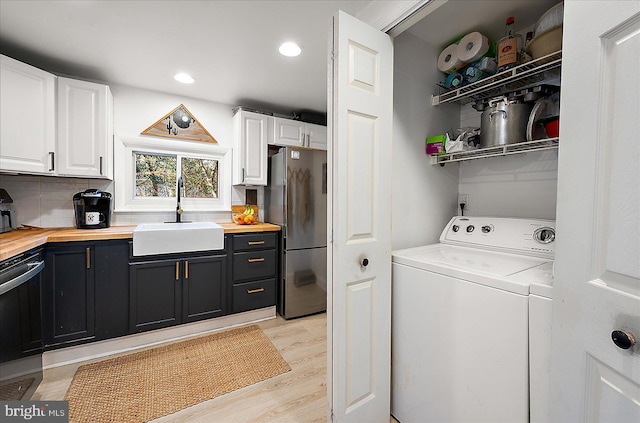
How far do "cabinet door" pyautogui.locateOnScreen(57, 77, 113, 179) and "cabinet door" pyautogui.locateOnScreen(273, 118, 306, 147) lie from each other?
1.57 m

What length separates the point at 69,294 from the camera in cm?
195

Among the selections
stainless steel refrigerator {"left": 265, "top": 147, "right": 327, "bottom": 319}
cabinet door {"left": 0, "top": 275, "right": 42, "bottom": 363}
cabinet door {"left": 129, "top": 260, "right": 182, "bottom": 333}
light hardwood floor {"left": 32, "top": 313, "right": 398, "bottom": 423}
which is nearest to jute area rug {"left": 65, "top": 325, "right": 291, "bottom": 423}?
light hardwood floor {"left": 32, "top": 313, "right": 398, "bottom": 423}

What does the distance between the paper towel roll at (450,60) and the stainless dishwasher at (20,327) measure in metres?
2.72

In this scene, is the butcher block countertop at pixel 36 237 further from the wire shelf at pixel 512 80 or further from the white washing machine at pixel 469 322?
the wire shelf at pixel 512 80

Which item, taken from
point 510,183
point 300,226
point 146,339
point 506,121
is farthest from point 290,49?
point 146,339

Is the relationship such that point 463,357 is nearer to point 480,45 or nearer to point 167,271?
point 480,45

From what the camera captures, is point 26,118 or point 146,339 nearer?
point 26,118

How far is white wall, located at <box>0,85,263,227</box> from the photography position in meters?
2.23

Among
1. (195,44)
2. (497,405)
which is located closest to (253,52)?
(195,44)

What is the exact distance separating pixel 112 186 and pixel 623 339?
11.0 feet

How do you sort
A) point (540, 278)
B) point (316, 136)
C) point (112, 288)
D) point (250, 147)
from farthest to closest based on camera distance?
point (316, 136)
point (250, 147)
point (112, 288)
point (540, 278)

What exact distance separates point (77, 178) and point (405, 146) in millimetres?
2857

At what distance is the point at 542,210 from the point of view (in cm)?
149

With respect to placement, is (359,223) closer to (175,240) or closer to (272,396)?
(272,396)
